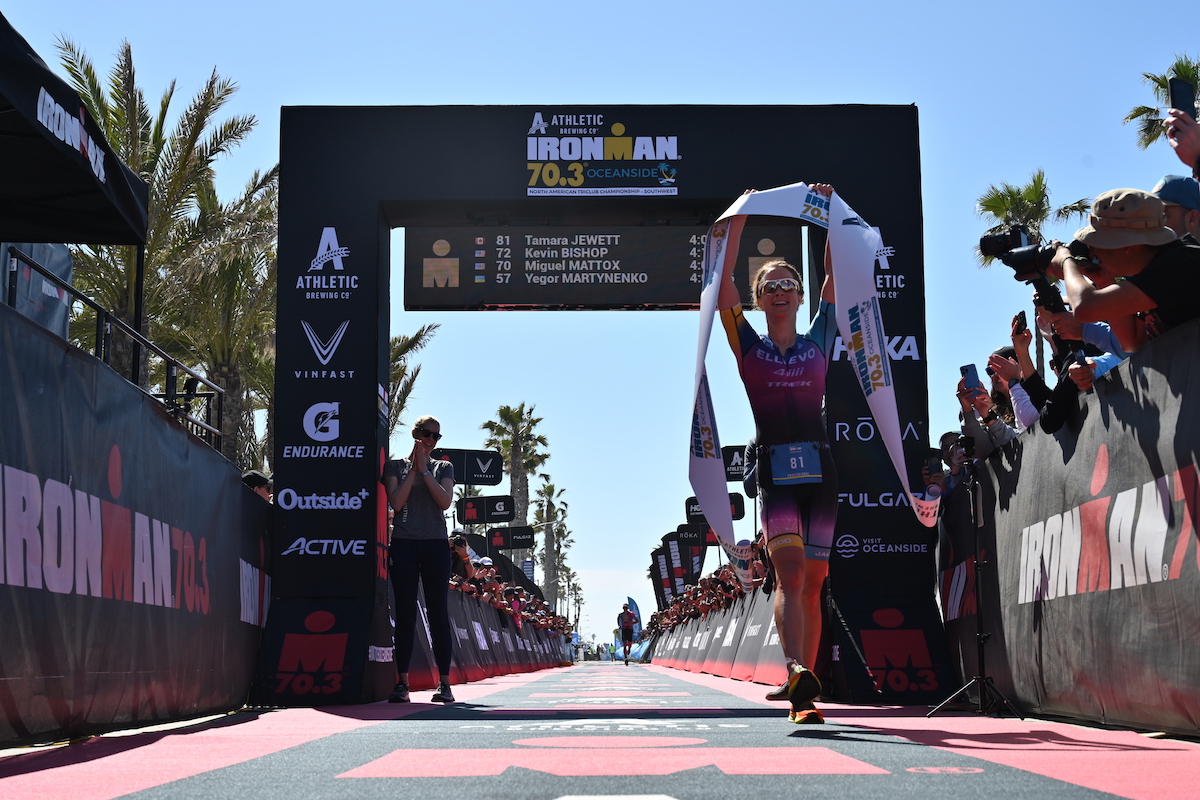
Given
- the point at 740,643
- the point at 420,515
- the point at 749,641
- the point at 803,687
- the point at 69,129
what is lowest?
the point at 740,643

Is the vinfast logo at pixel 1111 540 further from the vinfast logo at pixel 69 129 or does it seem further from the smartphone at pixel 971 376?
the vinfast logo at pixel 69 129

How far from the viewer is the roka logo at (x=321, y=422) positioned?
967cm

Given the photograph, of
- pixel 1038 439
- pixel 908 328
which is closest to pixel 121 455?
pixel 1038 439

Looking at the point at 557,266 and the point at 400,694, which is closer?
the point at 400,694

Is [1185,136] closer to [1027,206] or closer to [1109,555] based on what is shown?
[1109,555]

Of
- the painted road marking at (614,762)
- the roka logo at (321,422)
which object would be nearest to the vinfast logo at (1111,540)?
the painted road marking at (614,762)

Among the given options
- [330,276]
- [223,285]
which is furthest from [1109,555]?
[223,285]

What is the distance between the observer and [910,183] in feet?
32.0

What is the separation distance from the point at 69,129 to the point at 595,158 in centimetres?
428

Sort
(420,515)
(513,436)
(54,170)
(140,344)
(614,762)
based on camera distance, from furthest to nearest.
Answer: (513,436)
(420,515)
(140,344)
(54,170)
(614,762)

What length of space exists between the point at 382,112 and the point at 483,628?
50.0 ft

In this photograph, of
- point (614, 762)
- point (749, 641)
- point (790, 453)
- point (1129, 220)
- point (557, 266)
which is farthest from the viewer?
point (749, 641)

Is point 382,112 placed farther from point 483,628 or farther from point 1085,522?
point 483,628

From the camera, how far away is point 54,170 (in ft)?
25.8
